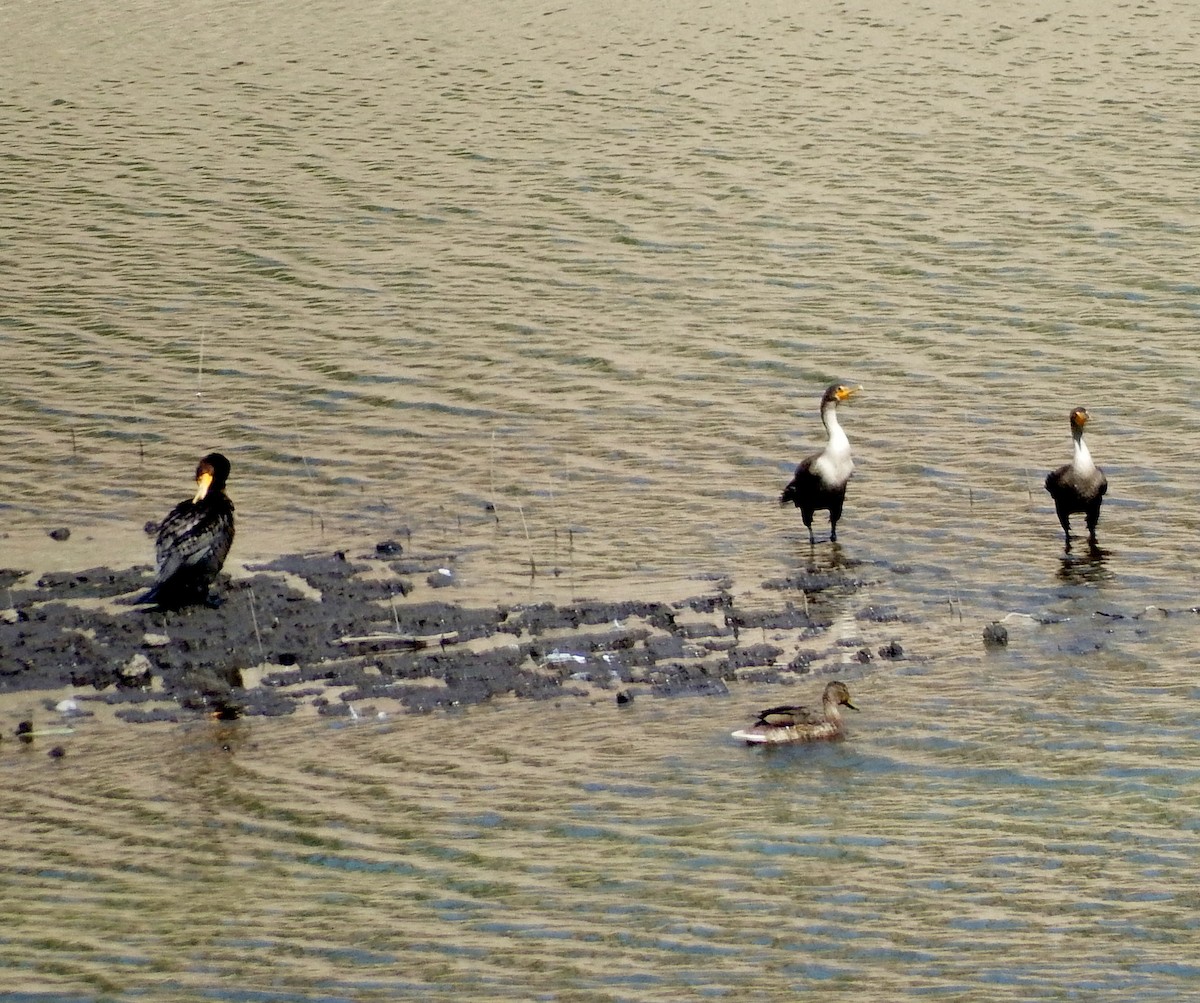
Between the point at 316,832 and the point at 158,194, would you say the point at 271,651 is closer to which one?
the point at 316,832

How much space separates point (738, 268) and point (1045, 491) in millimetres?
9055

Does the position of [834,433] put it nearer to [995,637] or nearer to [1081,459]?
[1081,459]

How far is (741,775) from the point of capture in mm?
12266

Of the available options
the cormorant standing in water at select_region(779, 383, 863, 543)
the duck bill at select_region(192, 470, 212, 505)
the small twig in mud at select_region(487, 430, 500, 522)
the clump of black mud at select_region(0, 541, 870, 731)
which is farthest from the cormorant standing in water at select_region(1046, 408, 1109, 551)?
the duck bill at select_region(192, 470, 212, 505)

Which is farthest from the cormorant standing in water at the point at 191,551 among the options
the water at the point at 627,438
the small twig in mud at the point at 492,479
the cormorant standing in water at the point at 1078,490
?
the cormorant standing in water at the point at 1078,490

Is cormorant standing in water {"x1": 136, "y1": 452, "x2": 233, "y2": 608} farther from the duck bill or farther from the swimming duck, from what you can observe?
the swimming duck

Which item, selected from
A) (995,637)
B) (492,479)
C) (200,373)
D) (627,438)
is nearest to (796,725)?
(995,637)

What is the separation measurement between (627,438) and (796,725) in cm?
852

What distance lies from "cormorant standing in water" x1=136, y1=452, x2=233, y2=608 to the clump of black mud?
15 cm

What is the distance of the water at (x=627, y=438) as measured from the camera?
10.4m

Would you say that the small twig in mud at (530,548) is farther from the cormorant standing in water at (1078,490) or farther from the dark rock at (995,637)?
the cormorant standing in water at (1078,490)

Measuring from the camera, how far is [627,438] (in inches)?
816

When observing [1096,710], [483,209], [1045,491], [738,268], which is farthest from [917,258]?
[1096,710]

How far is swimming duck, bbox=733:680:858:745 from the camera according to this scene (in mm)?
12461
